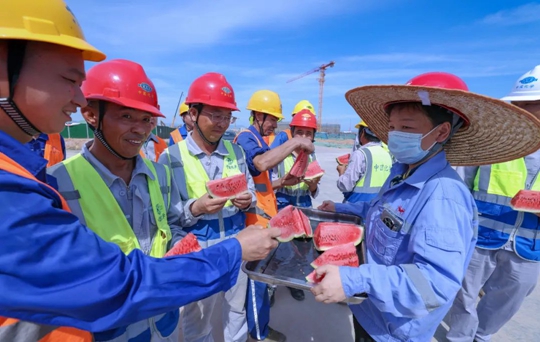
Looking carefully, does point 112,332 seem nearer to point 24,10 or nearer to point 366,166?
point 24,10

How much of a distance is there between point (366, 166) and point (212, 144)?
2.58 metres

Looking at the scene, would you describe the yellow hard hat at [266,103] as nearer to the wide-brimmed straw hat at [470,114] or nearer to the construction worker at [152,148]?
the construction worker at [152,148]

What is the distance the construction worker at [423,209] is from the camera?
160 centimetres

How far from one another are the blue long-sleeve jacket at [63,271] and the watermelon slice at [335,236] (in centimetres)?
161

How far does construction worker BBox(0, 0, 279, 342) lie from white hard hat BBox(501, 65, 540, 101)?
160 inches

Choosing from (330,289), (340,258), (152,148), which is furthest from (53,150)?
(330,289)

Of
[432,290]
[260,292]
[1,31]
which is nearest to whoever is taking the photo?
[1,31]

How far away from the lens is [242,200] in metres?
3.02

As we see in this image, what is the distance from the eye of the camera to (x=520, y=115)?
66.2 inches

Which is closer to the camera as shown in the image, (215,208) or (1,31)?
(1,31)

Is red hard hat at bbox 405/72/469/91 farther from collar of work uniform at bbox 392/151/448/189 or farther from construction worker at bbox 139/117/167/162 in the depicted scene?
construction worker at bbox 139/117/167/162

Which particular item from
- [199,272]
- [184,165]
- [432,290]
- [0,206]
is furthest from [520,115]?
[184,165]

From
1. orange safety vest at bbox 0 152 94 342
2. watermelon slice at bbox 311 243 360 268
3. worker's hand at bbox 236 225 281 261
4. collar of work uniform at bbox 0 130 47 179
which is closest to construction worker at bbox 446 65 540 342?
watermelon slice at bbox 311 243 360 268

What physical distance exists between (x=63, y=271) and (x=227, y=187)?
6.09 ft
